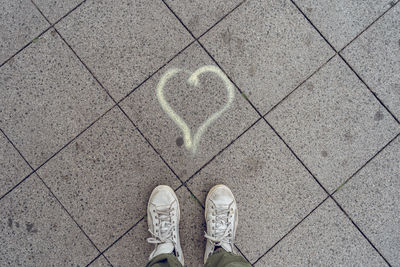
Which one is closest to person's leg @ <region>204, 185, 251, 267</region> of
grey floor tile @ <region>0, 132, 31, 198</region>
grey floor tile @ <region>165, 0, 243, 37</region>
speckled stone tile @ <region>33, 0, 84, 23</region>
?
grey floor tile @ <region>165, 0, 243, 37</region>

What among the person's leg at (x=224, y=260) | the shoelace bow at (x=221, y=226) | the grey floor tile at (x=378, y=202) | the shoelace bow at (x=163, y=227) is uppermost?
the shoelace bow at (x=163, y=227)

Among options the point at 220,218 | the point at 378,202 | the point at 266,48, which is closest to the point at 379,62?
the point at 266,48

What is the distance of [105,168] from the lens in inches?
104

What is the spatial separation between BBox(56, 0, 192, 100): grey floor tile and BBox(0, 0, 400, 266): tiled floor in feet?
0.04

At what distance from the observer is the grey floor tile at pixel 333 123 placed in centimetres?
270

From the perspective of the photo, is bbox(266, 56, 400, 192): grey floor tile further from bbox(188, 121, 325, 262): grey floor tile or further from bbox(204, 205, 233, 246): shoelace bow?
bbox(204, 205, 233, 246): shoelace bow

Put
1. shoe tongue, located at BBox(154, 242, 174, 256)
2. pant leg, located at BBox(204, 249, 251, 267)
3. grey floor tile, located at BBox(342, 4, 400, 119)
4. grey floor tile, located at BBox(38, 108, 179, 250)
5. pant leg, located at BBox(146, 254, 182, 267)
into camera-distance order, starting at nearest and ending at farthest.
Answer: pant leg, located at BBox(204, 249, 251, 267)
pant leg, located at BBox(146, 254, 182, 267)
shoe tongue, located at BBox(154, 242, 174, 256)
grey floor tile, located at BBox(38, 108, 179, 250)
grey floor tile, located at BBox(342, 4, 400, 119)

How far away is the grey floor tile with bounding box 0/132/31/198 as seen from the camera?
2631 mm

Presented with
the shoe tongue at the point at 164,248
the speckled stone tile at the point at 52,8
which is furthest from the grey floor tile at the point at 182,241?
the speckled stone tile at the point at 52,8

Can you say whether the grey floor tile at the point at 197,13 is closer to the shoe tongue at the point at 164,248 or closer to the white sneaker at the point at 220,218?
the white sneaker at the point at 220,218

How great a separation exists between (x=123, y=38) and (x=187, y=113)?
90cm

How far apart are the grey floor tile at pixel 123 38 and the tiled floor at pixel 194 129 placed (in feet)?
0.04

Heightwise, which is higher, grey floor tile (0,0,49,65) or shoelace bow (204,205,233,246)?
grey floor tile (0,0,49,65)

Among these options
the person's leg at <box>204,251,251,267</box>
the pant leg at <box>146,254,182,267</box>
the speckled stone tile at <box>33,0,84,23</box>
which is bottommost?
the person's leg at <box>204,251,251,267</box>
